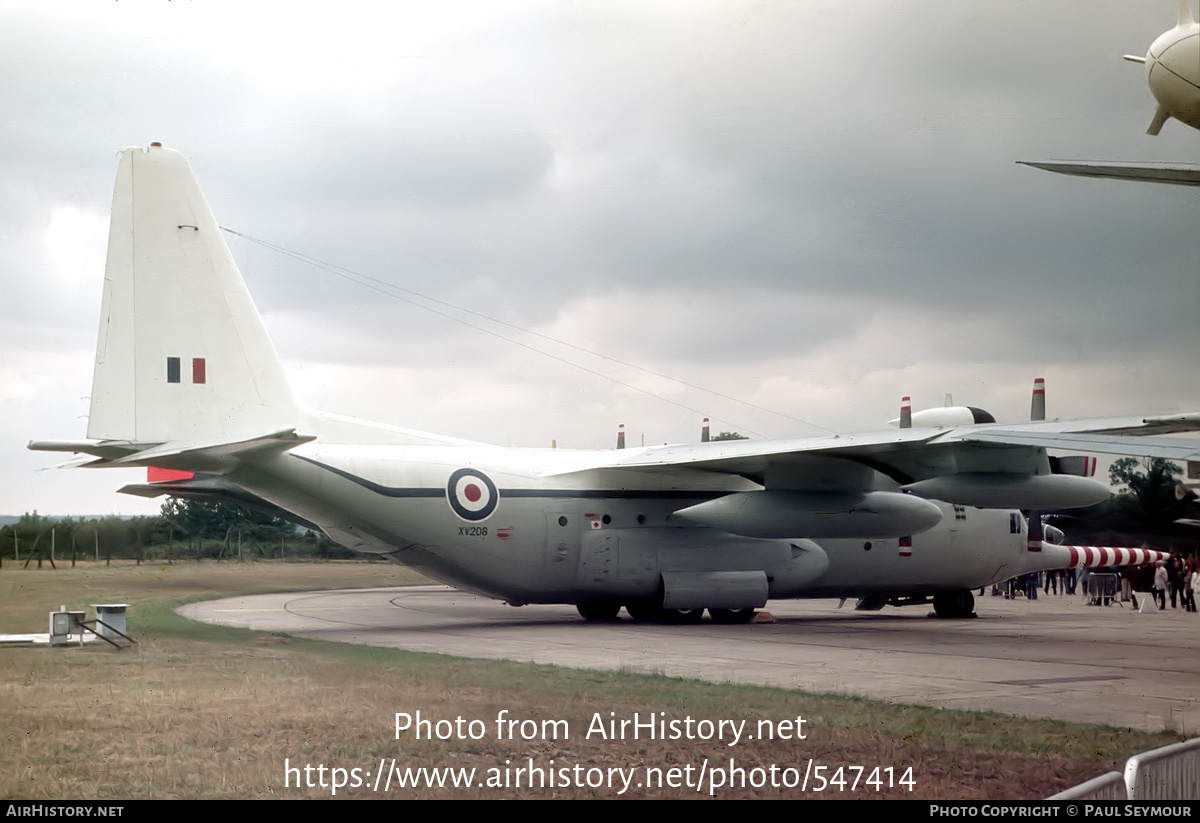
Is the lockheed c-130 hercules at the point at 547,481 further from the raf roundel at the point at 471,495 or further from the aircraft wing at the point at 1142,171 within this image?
the aircraft wing at the point at 1142,171

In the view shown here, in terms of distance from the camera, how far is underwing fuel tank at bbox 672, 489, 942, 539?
1720 centimetres

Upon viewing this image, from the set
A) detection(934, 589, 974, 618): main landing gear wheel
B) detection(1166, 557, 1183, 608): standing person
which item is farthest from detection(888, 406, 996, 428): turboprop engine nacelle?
detection(1166, 557, 1183, 608): standing person

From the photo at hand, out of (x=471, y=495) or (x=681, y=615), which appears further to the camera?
(x=681, y=615)

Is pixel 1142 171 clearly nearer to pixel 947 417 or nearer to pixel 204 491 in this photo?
pixel 947 417

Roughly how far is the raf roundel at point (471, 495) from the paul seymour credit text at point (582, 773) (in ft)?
32.2

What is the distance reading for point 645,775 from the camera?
6.32m

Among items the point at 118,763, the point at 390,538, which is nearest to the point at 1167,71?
the point at 118,763

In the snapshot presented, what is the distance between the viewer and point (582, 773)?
637cm

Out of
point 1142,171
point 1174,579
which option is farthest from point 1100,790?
point 1174,579

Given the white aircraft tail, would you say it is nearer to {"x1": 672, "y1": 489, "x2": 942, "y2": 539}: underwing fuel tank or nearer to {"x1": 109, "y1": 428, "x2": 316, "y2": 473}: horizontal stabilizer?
{"x1": 109, "y1": 428, "x2": 316, "y2": 473}: horizontal stabilizer

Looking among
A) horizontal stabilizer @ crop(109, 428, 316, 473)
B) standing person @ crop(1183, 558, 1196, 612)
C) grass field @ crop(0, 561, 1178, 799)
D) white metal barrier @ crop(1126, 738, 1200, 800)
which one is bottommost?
standing person @ crop(1183, 558, 1196, 612)

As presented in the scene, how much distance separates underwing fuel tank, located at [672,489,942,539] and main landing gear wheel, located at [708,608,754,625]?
2.03 m

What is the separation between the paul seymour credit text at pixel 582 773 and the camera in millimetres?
6102

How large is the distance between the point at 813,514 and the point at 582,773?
1153 cm
